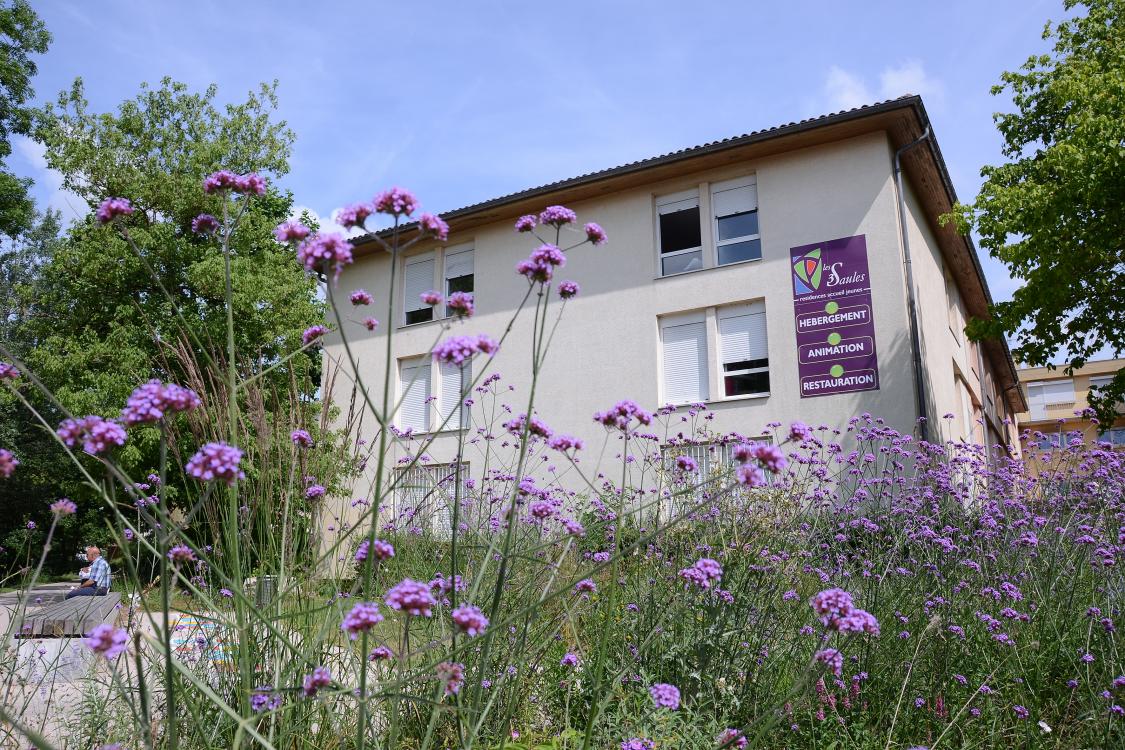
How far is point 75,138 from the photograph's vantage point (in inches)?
654

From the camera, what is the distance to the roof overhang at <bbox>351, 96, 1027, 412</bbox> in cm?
1198

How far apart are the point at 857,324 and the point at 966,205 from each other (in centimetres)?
255

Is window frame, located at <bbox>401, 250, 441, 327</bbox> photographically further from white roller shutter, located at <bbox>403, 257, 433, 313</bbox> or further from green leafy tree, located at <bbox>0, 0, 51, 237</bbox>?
green leafy tree, located at <bbox>0, 0, 51, 237</bbox>

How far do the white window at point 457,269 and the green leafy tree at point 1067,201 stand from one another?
31.1 feet

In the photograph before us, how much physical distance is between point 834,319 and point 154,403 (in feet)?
39.0

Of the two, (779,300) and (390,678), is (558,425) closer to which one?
(779,300)

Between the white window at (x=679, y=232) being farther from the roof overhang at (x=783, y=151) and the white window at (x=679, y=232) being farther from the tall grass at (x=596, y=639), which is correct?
the tall grass at (x=596, y=639)

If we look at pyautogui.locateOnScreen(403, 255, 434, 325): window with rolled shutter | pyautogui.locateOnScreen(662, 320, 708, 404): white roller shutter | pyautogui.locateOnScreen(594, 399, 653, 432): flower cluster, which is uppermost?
pyautogui.locateOnScreen(403, 255, 434, 325): window with rolled shutter

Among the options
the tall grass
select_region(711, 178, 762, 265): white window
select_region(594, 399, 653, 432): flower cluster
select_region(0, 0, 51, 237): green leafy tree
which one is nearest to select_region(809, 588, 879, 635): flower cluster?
the tall grass

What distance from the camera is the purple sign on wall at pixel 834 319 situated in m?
11.7

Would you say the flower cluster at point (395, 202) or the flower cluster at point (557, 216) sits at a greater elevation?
the flower cluster at point (557, 216)

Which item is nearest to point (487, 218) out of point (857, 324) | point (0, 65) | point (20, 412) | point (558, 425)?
point (558, 425)

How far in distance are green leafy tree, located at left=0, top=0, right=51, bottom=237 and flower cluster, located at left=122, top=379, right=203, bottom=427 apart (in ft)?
63.9

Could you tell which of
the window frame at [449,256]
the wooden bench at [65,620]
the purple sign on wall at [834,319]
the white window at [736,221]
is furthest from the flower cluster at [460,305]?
the window frame at [449,256]
